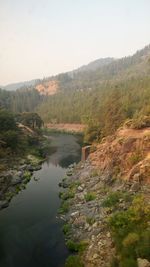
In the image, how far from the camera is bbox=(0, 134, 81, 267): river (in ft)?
88.1

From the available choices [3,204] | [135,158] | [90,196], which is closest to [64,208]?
[90,196]

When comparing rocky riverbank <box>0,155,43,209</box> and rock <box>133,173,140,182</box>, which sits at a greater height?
rock <box>133,173,140,182</box>

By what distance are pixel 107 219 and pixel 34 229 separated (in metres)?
9.71

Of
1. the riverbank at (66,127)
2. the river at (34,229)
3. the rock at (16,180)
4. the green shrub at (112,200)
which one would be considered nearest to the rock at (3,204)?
the river at (34,229)

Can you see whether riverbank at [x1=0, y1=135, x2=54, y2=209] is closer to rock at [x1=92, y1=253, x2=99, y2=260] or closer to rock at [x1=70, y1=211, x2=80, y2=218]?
rock at [x1=70, y1=211, x2=80, y2=218]

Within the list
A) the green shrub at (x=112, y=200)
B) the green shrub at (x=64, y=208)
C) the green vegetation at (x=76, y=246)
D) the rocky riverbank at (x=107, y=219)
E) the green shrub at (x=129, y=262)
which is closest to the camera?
the green shrub at (x=129, y=262)

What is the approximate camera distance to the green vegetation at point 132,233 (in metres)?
20.3

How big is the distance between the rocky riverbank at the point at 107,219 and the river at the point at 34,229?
1.46m

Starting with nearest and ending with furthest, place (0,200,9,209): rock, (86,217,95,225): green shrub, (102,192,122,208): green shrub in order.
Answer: (86,217,95,225): green shrub, (102,192,122,208): green shrub, (0,200,9,209): rock

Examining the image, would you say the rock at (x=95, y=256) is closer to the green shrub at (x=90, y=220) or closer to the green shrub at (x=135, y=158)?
the green shrub at (x=90, y=220)

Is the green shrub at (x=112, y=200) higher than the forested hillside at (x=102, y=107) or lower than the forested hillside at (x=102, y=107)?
lower

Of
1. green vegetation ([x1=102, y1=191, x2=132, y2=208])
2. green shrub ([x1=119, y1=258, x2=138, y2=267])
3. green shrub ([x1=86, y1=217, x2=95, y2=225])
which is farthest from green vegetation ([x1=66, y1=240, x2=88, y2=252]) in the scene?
green shrub ([x1=119, y1=258, x2=138, y2=267])

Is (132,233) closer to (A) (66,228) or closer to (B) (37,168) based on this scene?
(A) (66,228)

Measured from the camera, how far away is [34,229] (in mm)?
32688
